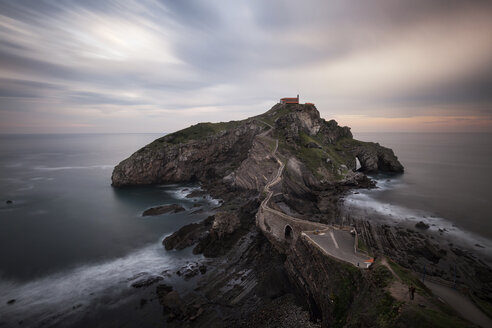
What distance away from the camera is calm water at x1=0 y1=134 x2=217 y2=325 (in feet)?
90.7

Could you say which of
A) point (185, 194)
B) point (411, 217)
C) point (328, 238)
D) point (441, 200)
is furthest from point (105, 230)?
point (441, 200)

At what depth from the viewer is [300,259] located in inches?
1041

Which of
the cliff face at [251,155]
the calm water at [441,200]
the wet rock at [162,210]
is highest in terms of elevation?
the cliff face at [251,155]

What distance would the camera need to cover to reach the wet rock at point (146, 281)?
2814 centimetres

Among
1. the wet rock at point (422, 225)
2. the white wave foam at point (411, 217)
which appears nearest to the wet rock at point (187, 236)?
the white wave foam at point (411, 217)

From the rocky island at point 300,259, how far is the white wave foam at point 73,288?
14.7 ft

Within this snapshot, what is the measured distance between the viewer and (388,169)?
94.8m

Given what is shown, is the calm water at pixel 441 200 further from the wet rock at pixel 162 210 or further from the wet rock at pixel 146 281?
the wet rock at pixel 146 281

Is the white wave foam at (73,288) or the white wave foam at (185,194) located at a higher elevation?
the white wave foam at (185,194)

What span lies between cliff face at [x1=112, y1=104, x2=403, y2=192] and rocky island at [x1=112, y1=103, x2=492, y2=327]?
665mm

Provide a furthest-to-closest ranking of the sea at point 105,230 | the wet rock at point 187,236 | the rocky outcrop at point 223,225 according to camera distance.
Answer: the wet rock at point 187,236, the rocky outcrop at point 223,225, the sea at point 105,230

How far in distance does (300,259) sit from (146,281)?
19.7 m

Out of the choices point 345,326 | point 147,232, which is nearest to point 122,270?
point 147,232

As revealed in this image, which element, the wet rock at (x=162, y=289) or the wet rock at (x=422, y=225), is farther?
the wet rock at (x=422, y=225)
